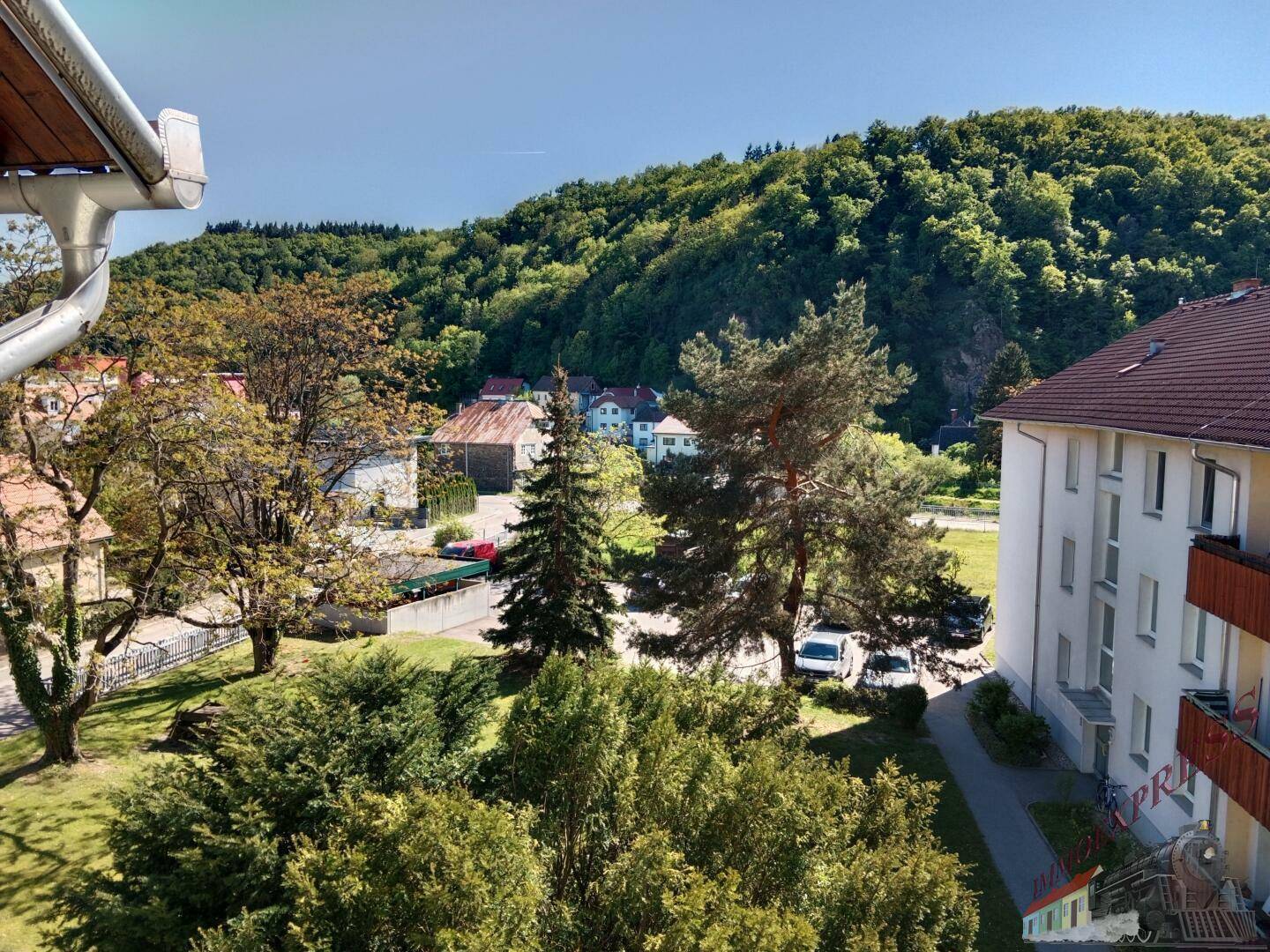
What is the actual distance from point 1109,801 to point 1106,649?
3113 mm

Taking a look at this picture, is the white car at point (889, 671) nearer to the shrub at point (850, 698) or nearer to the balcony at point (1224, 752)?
the shrub at point (850, 698)

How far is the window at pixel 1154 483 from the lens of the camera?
47.9 feet

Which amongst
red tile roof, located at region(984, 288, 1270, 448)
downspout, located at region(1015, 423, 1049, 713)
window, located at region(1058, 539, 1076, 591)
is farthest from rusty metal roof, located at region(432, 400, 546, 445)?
window, located at region(1058, 539, 1076, 591)

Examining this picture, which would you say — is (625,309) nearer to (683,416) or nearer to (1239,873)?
(683,416)

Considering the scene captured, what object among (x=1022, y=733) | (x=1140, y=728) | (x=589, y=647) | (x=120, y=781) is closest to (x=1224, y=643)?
(x=1140, y=728)

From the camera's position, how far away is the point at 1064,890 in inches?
479

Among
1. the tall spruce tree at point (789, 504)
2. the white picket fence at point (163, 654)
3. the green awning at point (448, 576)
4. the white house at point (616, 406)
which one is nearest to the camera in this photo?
the tall spruce tree at point (789, 504)

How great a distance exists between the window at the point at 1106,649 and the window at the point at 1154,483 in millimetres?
2818

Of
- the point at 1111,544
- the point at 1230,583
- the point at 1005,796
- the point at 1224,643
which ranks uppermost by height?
the point at 1230,583

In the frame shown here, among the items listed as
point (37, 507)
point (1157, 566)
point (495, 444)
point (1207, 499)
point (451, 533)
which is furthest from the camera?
point (495, 444)

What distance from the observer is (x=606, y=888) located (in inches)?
259

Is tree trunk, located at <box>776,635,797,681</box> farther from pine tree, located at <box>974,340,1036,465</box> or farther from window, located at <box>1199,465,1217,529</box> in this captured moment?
pine tree, located at <box>974,340,1036,465</box>

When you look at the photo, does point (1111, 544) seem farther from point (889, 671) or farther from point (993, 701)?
point (889, 671)

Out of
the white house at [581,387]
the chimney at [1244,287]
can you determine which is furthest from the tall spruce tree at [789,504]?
the white house at [581,387]
